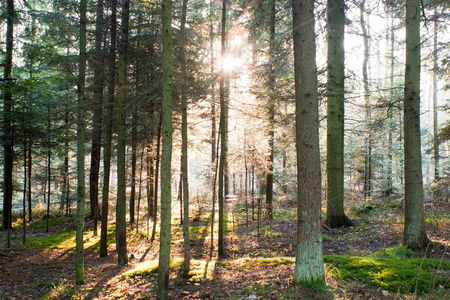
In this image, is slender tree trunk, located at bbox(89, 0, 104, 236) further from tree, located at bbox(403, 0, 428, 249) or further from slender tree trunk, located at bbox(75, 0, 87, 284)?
tree, located at bbox(403, 0, 428, 249)

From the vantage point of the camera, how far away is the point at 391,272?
4594 millimetres

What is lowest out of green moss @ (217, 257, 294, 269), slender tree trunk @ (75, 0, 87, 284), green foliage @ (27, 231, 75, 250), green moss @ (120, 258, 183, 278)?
green foliage @ (27, 231, 75, 250)

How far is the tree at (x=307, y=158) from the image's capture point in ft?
13.7

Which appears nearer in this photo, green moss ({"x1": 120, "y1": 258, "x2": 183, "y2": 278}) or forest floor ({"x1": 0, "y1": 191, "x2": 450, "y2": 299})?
forest floor ({"x1": 0, "y1": 191, "x2": 450, "y2": 299})

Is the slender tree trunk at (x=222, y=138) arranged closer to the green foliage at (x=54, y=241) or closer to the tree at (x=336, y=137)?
the tree at (x=336, y=137)

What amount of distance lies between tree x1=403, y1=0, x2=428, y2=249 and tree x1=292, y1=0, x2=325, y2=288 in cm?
348

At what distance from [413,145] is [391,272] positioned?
3260 mm

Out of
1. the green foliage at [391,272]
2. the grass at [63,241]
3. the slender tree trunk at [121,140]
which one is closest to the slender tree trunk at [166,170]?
the green foliage at [391,272]

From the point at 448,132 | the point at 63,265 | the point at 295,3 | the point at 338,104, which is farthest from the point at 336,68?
the point at 63,265

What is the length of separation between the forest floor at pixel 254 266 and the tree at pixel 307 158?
1.29 ft

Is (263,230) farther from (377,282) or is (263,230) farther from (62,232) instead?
(62,232)

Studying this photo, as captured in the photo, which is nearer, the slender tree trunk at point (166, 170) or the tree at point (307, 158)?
the tree at point (307, 158)

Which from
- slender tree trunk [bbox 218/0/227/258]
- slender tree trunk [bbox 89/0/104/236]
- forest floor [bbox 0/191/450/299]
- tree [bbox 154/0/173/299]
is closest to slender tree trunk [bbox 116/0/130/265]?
forest floor [bbox 0/191/450/299]

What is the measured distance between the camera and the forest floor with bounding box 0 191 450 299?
4305mm
